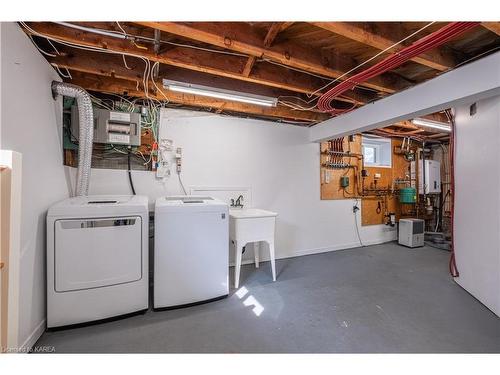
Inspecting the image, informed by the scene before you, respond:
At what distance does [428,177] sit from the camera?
191 inches

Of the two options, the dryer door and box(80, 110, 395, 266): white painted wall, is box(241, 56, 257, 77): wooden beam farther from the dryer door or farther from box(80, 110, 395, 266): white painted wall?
the dryer door

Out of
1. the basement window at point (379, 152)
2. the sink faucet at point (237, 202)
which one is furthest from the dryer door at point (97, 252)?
the basement window at point (379, 152)

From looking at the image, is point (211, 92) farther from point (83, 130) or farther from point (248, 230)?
point (248, 230)

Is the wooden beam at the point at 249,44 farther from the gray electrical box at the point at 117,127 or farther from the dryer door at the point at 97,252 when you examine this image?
the dryer door at the point at 97,252

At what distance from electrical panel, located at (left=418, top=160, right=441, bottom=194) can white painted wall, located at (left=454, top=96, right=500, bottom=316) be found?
7.74 feet

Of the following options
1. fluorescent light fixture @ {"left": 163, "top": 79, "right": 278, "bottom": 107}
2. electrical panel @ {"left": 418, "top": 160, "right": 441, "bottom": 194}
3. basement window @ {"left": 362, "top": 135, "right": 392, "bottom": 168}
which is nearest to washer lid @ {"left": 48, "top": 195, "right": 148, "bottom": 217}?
fluorescent light fixture @ {"left": 163, "top": 79, "right": 278, "bottom": 107}

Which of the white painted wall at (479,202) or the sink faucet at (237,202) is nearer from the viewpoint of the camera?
the white painted wall at (479,202)

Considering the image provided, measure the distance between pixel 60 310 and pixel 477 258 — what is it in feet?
13.5

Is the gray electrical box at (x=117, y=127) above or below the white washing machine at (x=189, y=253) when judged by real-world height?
above

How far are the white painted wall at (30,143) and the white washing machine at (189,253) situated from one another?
852 mm

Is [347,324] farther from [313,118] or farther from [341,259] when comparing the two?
[313,118]

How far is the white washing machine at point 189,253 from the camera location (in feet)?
6.82

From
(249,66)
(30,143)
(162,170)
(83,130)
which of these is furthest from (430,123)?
(30,143)
